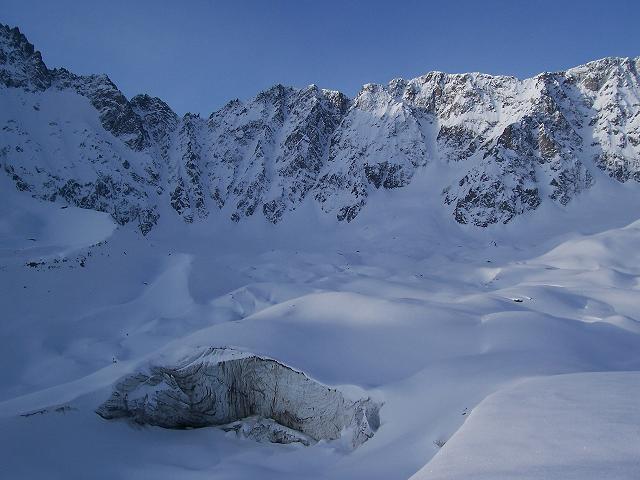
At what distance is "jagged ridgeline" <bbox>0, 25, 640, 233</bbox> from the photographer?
252 ft

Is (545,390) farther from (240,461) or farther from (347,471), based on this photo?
(240,461)

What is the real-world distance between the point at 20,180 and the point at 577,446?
260ft

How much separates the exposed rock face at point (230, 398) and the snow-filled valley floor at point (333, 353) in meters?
0.37

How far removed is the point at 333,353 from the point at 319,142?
92289 mm

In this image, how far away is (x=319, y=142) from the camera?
101562 millimetres

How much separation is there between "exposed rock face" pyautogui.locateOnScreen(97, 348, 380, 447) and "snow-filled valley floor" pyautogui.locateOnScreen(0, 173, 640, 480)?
1.21 ft

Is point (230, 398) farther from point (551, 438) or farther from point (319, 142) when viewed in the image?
point (319, 142)

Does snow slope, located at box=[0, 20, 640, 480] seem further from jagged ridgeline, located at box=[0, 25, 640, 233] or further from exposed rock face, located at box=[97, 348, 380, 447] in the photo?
jagged ridgeline, located at box=[0, 25, 640, 233]

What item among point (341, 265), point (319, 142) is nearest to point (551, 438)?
point (341, 265)

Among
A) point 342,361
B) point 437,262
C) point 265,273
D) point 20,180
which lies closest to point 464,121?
point 437,262

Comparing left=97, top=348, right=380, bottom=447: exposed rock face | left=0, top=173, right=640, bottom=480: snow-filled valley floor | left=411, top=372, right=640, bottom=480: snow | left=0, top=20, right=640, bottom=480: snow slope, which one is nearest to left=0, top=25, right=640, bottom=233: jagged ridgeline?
left=0, top=20, right=640, bottom=480: snow slope

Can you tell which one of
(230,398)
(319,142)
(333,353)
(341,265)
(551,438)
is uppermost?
(319,142)

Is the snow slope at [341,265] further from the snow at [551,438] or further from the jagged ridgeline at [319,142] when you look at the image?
the jagged ridgeline at [319,142]

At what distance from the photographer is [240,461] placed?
11414 millimetres
